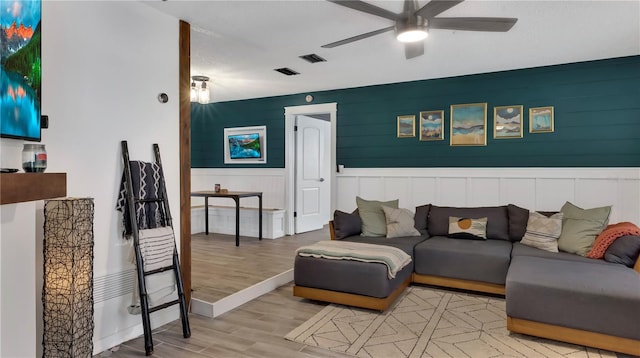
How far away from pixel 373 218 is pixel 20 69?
12.3 ft

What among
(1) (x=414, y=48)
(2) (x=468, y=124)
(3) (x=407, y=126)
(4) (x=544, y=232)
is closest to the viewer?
(1) (x=414, y=48)

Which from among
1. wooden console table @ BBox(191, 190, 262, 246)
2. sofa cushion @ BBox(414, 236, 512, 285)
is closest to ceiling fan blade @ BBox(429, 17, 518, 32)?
sofa cushion @ BBox(414, 236, 512, 285)

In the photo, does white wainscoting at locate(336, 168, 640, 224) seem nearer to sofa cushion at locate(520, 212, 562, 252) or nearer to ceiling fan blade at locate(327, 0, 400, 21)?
sofa cushion at locate(520, 212, 562, 252)

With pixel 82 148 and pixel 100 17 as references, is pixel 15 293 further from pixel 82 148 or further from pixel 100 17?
pixel 100 17

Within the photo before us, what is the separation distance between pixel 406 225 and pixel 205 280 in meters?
2.41

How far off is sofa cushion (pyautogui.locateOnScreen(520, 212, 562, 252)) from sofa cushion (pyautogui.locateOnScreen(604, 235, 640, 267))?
19.8 inches

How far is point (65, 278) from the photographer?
7.13ft

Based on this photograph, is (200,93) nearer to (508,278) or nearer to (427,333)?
(427,333)

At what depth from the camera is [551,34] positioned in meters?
3.70

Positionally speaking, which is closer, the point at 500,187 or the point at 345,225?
the point at 345,225

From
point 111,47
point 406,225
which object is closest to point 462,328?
point 406,225

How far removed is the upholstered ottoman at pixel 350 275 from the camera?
10.9 ft

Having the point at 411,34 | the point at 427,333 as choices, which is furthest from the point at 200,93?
the point at 427,333

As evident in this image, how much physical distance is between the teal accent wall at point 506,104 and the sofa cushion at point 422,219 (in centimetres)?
90
